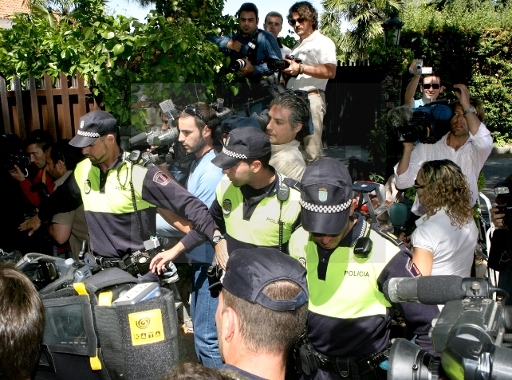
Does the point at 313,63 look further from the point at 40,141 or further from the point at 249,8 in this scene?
the point at 40,141

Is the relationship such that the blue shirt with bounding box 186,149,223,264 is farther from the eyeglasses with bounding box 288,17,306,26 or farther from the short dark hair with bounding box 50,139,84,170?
the eyeglasses with bounding box 288,17,306,26

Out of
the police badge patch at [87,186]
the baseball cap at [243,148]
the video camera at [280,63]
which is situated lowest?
the police badge patch at [87,186]

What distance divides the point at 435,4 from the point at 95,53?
71.9 feet

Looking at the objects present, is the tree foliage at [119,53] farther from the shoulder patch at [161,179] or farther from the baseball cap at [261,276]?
the baseball cap at [261,276]

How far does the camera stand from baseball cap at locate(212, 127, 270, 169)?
11.4 feet

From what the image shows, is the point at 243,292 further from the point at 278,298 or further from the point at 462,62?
the point at 462,62

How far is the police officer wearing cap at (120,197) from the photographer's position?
3811 mm

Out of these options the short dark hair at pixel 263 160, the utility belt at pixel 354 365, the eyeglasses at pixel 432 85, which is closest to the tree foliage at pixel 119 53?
the short dark hair at pixel 263 160

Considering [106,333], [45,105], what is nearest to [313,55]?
[45,105]

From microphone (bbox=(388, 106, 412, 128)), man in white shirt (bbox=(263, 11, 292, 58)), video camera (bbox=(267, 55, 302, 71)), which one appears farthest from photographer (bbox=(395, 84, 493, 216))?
man in white shirt (bbox=(263, 11, 292, 58))

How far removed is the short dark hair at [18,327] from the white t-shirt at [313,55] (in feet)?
13.9

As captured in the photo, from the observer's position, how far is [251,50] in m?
5.88

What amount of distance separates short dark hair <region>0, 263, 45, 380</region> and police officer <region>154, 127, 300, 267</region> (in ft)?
5.15

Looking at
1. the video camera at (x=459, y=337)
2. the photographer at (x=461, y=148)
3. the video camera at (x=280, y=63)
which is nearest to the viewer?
the video camera at (x=459, y=337)
